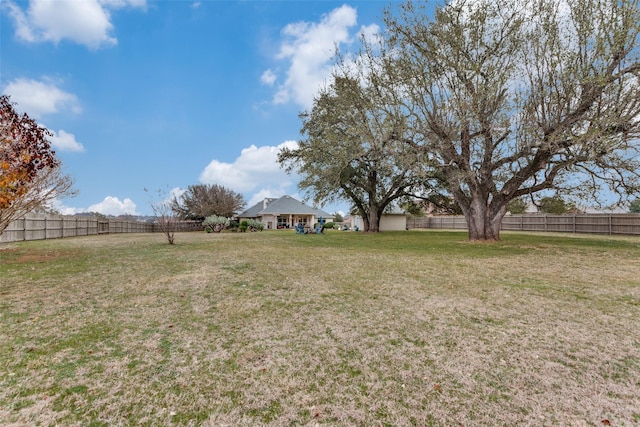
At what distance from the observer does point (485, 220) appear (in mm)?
14336

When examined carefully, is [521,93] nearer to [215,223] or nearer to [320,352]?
[320,352]

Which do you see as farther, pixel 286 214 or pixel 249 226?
pixel 286 214

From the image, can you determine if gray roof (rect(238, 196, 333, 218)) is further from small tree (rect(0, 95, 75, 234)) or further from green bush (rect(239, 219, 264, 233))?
small tree (rect(0, 95, 75, 234))

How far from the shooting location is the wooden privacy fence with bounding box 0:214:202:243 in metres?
15.9

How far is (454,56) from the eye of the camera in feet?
40.5

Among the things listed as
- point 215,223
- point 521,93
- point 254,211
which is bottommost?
point 215,223

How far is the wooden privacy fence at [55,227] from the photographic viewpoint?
15875 mm

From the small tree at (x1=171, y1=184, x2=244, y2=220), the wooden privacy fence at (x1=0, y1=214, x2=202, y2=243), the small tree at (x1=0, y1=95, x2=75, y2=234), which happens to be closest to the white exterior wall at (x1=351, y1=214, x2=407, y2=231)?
the small tree at (x1=171, y1=184, x2=244, y2=220)

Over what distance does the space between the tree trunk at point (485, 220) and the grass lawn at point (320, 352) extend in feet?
27.6

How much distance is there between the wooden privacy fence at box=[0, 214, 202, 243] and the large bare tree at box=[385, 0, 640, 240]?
66.1ft

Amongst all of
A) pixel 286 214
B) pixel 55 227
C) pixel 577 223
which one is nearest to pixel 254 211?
pixel 286 214

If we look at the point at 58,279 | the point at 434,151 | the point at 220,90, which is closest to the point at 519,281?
the point at 434,151

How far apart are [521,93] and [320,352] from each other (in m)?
13.3

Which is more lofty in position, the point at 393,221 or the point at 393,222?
the point at 393,221
